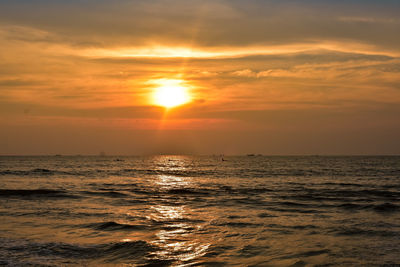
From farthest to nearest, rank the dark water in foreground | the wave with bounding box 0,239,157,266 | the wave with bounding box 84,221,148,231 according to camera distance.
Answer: the wave with bounding box 84,221,148,231 → the dark water in foreground → the wave with bounding box 0,239,157,266

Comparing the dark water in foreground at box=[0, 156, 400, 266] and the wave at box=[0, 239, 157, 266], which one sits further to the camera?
the dark water in foreground at box=[0, 156, 400, 266]

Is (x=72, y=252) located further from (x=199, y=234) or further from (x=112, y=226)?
(x=199, y=234)

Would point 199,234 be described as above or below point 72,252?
below

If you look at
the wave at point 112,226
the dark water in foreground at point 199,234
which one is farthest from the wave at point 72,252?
the wave at point 112,226

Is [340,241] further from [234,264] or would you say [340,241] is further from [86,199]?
[86,199]

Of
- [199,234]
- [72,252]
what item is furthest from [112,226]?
[72,252]

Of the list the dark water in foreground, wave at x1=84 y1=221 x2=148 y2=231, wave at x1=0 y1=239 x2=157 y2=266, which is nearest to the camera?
wave at x1=0 y1=239 x2=157 y2=266

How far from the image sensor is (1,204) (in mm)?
25812

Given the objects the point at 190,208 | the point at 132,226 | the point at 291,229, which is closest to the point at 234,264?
the point at 291,229

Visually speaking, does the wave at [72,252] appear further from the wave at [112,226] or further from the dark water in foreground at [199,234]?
the wave at [112,226]

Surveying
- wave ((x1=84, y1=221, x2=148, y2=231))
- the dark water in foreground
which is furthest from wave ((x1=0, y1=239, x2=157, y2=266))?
wave ((x1=84, y1=221, x2=148, y2=231))

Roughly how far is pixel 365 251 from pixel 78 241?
1129 centimetres

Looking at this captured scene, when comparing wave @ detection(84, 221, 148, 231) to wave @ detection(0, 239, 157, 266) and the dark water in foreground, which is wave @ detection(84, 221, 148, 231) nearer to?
the dark water in foreground

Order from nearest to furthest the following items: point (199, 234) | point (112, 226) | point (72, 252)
Result: 1. point (72, 252)
2. point (199, 234)
3. point (112, 226)
